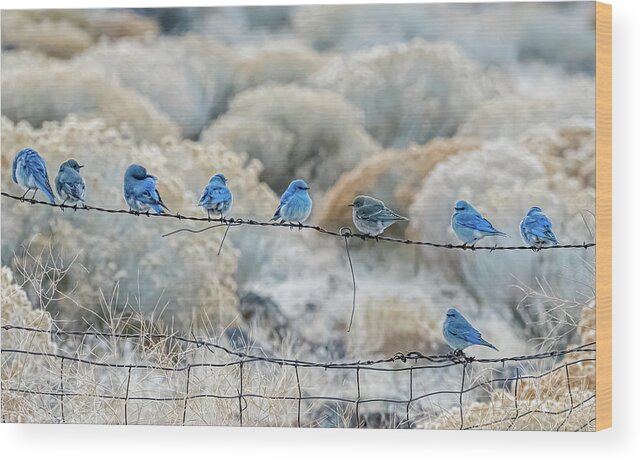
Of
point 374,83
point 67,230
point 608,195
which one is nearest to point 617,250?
point 608,195

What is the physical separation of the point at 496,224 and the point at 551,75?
0.67 m

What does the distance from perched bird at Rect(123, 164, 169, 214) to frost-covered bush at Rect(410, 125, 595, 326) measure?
1.12 m

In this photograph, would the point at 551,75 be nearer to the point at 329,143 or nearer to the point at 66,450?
the point at 329,143

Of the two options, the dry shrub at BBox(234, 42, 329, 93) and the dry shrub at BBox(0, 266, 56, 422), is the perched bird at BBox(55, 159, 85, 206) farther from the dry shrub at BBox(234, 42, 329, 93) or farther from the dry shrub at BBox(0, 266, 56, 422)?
the dry shrub at BBox(234, 42, 329, 93)

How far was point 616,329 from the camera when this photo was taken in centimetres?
545

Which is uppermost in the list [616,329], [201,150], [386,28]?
[386,28]

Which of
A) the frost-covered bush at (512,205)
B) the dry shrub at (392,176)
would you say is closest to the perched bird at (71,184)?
the dry shrub at (392,176)

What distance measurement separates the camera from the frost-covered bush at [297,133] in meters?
5.54

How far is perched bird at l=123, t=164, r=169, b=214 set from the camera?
5617 millimetres

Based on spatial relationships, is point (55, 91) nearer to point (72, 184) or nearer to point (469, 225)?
point (72, 184)

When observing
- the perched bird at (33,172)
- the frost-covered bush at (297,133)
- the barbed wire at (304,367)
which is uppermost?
the frost-covered bush at (297,133)

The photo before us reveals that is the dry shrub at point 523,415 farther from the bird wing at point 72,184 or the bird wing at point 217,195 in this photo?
the bird wing at point 72,184

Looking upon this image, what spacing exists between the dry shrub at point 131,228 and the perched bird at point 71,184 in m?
0.03

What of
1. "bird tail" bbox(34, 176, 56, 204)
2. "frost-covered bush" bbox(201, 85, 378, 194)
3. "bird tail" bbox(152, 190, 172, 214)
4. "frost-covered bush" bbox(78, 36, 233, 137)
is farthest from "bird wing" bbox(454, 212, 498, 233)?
"bird tail" bbox(34, 176, 56, 204)
